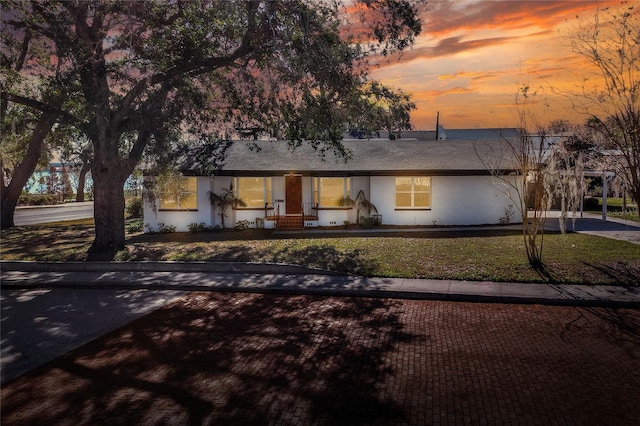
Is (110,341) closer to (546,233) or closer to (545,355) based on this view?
(545,355)

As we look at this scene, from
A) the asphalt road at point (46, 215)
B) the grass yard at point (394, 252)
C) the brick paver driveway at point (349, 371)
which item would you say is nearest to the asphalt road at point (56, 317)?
the brick paver driveway at point (349, 371)

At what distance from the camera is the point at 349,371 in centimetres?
699

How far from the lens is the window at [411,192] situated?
24.2 m

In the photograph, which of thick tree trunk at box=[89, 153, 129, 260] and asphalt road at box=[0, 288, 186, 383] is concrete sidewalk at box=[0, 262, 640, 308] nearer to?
asphalt road at box=[0, 288, 186, 383]

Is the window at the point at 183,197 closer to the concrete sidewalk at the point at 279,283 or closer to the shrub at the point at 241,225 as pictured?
the shrub at the point at 241,225

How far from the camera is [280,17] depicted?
16125mm

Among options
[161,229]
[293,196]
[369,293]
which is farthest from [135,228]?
[369,293]

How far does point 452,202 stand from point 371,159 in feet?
15.5

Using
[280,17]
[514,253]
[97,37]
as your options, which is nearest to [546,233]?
[514,253]

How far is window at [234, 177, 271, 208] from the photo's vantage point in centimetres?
2441

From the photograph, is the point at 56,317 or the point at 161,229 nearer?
the point at 56,317

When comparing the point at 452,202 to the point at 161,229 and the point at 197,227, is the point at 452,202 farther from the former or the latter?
the point at 161,229

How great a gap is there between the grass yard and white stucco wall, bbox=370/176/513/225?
2169 millimetres

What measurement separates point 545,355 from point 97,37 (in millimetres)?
17666
